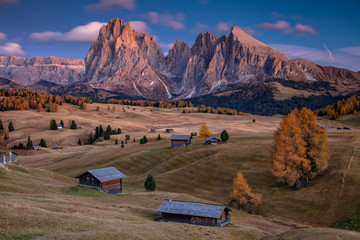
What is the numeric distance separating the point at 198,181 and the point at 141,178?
50.3ft

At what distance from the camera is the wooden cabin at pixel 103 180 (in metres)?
55.3

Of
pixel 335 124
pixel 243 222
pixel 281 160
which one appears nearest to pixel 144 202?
pixel 243 222

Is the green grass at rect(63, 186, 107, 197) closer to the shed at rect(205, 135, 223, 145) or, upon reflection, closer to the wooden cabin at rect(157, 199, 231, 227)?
the wooden cabin at rect(157, 199, 231, 227)

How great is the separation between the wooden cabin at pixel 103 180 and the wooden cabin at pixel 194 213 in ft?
63.8

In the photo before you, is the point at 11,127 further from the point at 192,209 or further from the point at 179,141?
the point at 192,209

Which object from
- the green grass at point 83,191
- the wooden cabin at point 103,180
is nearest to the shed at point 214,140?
the wooden cabin at point 103,180

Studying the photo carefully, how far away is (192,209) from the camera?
128 feet

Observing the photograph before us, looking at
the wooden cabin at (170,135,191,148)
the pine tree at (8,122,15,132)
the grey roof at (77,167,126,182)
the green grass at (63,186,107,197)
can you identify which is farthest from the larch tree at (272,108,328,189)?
the pine tree at (8,122,15,132)

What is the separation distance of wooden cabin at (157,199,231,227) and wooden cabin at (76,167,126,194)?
1944 centimetres

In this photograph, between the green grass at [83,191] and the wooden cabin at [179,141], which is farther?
the wooden cabin at [179,141]

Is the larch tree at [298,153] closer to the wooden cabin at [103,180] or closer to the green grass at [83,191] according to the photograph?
the wooden cabin at [103,180]

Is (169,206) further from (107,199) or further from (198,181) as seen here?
(198,181)

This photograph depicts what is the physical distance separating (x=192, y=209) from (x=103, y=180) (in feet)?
74.0

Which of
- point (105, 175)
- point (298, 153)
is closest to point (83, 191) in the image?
point (105, 175)
